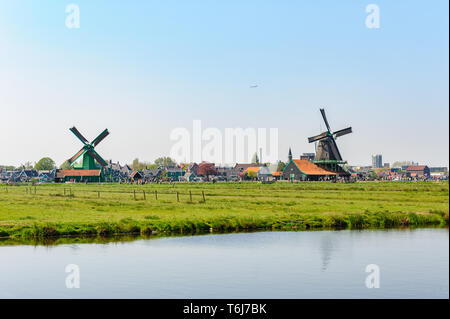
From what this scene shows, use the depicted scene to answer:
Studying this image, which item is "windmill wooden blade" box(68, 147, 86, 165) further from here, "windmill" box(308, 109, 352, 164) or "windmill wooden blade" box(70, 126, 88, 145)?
Result: "windmill" box(308, 109, 352, 164)

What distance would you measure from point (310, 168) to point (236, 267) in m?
94.7

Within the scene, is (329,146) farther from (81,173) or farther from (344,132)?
(81,173)

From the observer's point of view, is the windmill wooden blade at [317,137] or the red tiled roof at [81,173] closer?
the windmill wooden blade at [317,137]

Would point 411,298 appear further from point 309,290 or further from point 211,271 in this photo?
point 211,271

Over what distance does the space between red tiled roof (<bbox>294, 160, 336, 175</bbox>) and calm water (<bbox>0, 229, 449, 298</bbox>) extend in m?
82.2

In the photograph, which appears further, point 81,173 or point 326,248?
point 81,173

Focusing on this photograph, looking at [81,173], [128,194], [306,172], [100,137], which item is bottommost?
[128,194]

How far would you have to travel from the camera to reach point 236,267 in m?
24.2

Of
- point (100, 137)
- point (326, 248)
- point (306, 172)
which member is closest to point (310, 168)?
point (306, 172)

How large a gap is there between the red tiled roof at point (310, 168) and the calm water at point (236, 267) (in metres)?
82.2

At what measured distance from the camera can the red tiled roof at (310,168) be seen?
11488 cm

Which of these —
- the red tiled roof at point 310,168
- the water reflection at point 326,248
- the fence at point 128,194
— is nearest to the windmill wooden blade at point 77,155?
the red tiled roof at point 310,168

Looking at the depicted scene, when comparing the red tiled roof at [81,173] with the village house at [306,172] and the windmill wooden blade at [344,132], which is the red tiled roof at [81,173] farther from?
the windmill wooden blade at [344,132]

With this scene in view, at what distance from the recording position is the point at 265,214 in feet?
136
